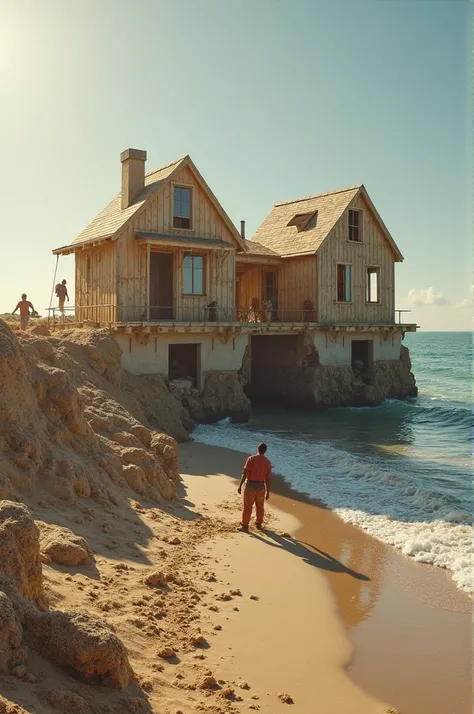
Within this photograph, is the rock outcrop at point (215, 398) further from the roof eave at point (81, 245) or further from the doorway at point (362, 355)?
the doorway at point (362, 355)

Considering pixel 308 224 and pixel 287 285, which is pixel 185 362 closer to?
pixel 287 285

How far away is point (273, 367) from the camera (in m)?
33.2

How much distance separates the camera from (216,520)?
38.7 ft

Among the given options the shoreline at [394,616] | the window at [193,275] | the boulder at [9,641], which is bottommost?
the shoreline at [394,616]

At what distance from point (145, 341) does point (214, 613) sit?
674 inches

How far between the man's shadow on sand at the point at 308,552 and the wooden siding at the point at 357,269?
67.4 ft

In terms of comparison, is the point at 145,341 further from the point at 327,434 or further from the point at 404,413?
the point at 404,413

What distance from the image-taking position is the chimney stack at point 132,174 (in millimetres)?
25781

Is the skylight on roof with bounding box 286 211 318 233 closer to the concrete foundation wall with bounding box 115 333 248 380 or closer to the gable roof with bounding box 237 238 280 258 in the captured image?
the gable roof with bounding box 237 238 280 258

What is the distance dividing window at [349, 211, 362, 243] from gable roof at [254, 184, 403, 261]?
774mm

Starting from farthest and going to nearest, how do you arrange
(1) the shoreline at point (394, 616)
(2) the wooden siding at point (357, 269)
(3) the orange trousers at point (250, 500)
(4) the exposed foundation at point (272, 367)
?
(2) the wooden siding at point (357, 269) < (4) the exposed foundation at point (272, 367) < (3) the orange trousers at point (250, 500) < (1) the shoreline at point (394, 616)

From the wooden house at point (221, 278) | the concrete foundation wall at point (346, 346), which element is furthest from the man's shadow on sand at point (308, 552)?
the concrete foundation wall at point (346, 346)

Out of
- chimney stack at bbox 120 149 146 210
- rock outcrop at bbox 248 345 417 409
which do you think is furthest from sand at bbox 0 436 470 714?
rock outcrop at bbox 248 345 417 409

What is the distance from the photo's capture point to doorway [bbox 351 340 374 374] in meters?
33.9
